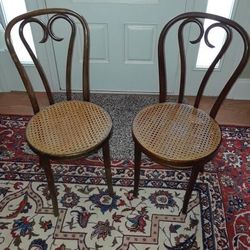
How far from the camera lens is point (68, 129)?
4.31 ft

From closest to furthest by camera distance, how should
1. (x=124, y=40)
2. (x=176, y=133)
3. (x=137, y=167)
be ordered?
1. (x=176, y=133)
2. (x=137, y=167)
3. (x=124, y=40)

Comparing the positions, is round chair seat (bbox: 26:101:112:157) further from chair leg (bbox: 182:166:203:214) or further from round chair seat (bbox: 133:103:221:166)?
chair leg (bbox: 182:166:203:214)

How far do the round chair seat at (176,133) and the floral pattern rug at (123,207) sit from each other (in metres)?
0.44

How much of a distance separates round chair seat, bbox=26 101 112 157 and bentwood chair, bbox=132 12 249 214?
0.59ft

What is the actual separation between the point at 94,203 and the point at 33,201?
34 centimetres

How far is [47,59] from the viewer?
82.2 inches

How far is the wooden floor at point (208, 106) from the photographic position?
6.77 feet

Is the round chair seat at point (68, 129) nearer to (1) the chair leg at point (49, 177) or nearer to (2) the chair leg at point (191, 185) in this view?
(1) the chair leg at point (49, 177)

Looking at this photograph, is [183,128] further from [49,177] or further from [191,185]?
[49,177]

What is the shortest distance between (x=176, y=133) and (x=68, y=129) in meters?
0.50

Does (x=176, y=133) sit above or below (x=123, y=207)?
above

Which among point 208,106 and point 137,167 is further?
point 208,106

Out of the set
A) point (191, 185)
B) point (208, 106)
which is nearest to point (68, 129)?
point (191, 185)

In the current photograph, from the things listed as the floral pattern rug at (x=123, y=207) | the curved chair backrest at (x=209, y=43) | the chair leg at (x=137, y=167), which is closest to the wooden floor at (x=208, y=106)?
the floral pattern rug at (x=123, y=207)
